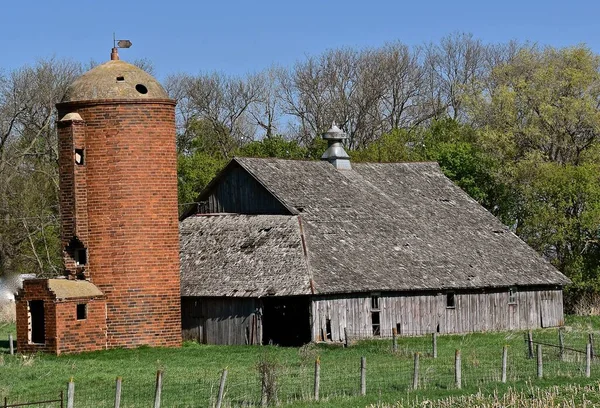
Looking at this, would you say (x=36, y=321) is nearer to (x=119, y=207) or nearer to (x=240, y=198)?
(x=119, y=207)

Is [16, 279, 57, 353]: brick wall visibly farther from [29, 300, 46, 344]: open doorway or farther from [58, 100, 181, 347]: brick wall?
[58, 100, 181, 347]: brick wall

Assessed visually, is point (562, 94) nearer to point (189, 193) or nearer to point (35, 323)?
point (189, 193)

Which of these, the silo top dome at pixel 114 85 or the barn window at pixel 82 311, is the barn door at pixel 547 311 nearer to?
the silo top dome at pixel 114 85

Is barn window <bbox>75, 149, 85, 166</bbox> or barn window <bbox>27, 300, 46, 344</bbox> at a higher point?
barn window <bbox>75, 149, 85, 166</bbox>

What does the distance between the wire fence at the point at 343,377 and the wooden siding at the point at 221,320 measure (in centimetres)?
517

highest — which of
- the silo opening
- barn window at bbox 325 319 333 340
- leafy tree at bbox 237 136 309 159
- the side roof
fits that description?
leafy tree at bbox 237 136 309 159

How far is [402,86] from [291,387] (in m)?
60.0

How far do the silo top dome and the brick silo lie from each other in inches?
1.6

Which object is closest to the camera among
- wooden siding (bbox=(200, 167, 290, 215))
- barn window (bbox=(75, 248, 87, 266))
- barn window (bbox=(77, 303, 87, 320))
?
barn window (bbox=(77, 303, 87, 320))

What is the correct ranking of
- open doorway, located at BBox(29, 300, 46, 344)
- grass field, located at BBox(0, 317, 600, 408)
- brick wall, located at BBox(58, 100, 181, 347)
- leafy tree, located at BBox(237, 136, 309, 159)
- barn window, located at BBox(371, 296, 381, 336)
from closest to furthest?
grass field, located at BBox(0, 317, 600, 408), open doorway, located at BBox(29, 300, 46, 344), brick wall, located at BBox(58, 100, 181, 347), barn window, located at BBox(371, 296, 381, 336), leafy tree, located at BBox(237, 136, 309, 159)

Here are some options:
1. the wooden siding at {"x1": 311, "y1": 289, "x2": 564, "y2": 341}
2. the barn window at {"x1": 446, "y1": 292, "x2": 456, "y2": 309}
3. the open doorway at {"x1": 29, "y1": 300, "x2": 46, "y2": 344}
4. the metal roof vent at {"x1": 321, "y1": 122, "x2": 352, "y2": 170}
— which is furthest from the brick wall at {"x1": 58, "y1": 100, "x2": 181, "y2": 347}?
the metal roof vent at {"x1": 321, "y1": 122, "x2": 352, "y2": 170}

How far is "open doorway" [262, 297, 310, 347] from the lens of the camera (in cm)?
4103

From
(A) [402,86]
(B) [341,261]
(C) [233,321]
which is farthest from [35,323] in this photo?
(A) [402,86]

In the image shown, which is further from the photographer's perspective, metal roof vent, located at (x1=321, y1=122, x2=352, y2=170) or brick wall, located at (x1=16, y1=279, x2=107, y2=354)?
metal roof vent, located at (x1=321, y1=122, x2=352, y2=170)
